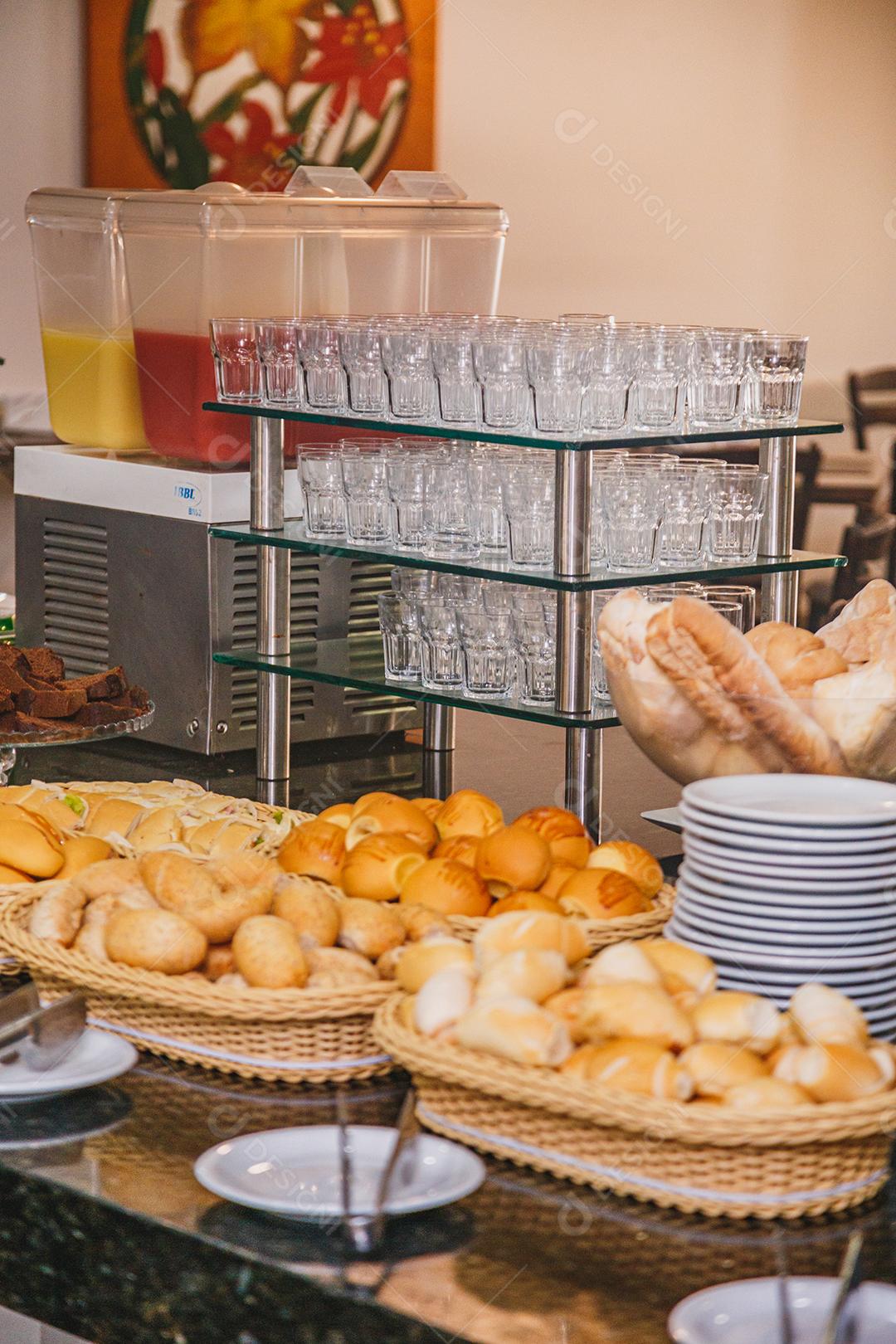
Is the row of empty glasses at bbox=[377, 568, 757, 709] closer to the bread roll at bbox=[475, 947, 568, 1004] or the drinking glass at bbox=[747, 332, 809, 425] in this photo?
the drinking glass at bbox=[747, 332, 809, 425]

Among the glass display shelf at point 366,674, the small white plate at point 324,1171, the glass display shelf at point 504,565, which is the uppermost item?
the glass display shelf at point 504,565

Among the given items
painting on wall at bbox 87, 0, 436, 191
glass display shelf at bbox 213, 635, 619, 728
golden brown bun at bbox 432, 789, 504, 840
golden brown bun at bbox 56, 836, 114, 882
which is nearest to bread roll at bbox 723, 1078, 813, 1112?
golden brown bun at bbox 432, 789, 504, 840

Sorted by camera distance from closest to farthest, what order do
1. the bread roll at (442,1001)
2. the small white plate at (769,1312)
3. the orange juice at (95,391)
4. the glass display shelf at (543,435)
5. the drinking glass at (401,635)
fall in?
1. the small white plate at (769,1312)
2. the bread roll at (442,1001)
3. the glass display shelf at (543,435)
4. the drinking glass at (401,635)
5. the orange juice at (95,391)

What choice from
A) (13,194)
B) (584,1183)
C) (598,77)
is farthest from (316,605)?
(598,77)

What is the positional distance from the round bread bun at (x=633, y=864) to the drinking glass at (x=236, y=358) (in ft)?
2.98

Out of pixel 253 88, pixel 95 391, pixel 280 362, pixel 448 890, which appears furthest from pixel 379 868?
pixel 253 88

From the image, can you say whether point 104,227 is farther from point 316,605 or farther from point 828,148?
point 828,148

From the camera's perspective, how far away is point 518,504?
1771 millimetres

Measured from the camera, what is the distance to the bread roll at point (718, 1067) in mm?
956

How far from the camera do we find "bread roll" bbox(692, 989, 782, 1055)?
0.98 m

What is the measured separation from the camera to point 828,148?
18.6 feet

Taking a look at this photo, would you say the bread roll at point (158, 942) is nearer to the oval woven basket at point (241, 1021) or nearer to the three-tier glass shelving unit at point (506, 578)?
the oval woven basket at point (241, 1021)

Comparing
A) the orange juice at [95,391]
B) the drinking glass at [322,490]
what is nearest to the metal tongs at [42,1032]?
the drinking glass at [322,490]

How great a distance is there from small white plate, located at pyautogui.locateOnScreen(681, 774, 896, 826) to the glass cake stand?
89cm
